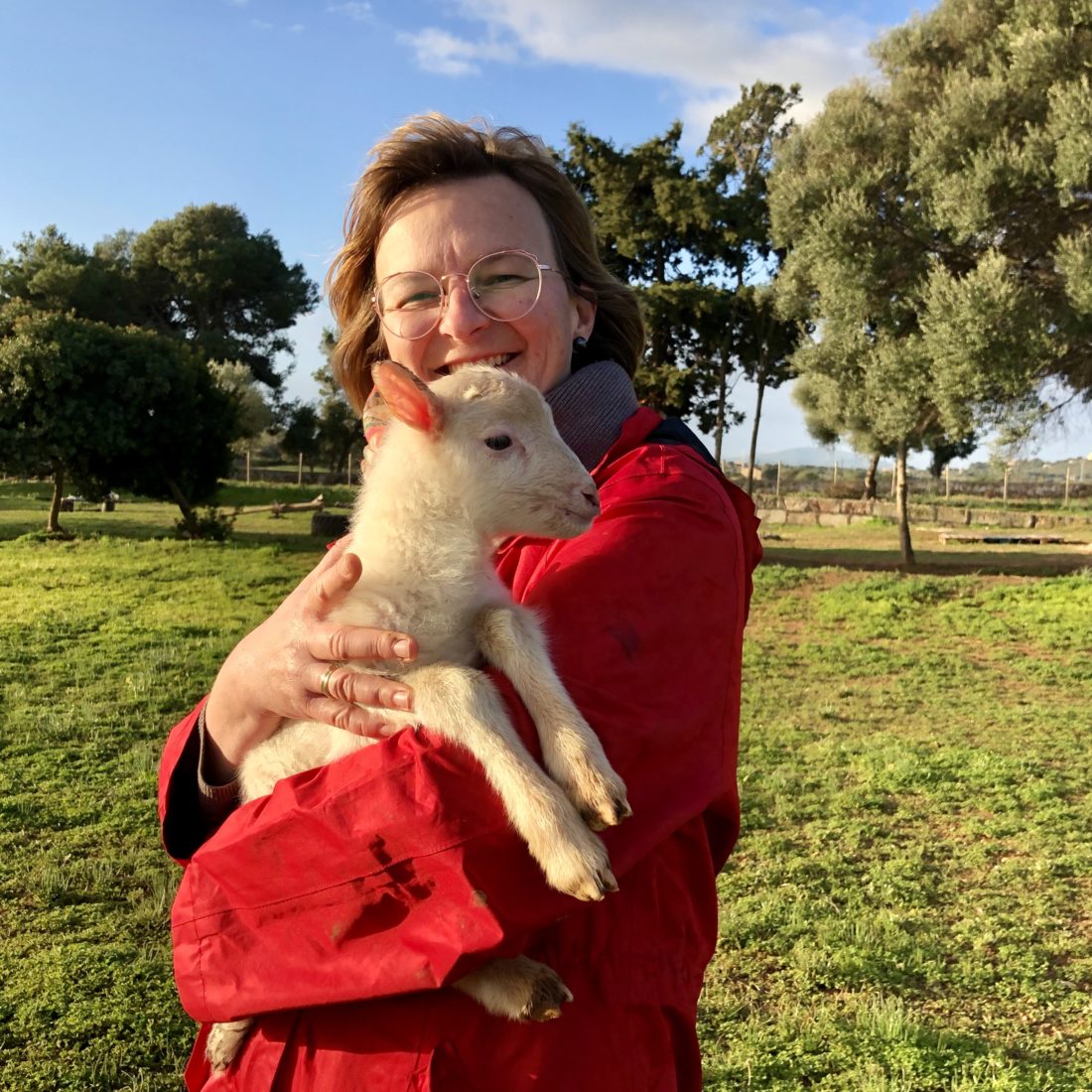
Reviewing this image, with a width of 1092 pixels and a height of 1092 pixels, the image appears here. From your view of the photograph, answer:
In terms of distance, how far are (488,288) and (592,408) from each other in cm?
37

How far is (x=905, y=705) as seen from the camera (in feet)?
35.3

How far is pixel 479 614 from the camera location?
1872 mm

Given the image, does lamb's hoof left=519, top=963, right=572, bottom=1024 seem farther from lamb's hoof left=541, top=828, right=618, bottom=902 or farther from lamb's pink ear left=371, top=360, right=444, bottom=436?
lamb's pink ear left=371, top=360, right=444, bottom=436

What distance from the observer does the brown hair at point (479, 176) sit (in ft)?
7.89

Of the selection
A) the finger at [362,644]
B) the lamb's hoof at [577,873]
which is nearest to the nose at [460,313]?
the finger at [362,644]

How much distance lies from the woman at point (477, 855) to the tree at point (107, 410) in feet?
64.1

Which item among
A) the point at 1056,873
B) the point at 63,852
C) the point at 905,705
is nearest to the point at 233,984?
the point at 63,852

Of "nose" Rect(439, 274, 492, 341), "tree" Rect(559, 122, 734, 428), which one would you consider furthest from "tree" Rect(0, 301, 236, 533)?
"nose" Rect(439, 274, 492, 341)

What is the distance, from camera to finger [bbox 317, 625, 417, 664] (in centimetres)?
168

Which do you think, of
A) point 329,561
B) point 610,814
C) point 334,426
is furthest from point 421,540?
point 334,426

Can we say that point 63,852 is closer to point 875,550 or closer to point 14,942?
point 14,942

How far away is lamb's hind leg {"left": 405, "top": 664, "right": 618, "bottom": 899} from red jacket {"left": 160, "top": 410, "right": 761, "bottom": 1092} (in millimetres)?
29

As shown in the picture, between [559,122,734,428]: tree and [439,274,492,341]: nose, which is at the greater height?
[559,122,734,428]: tree

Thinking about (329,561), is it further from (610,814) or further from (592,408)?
(610,814)
